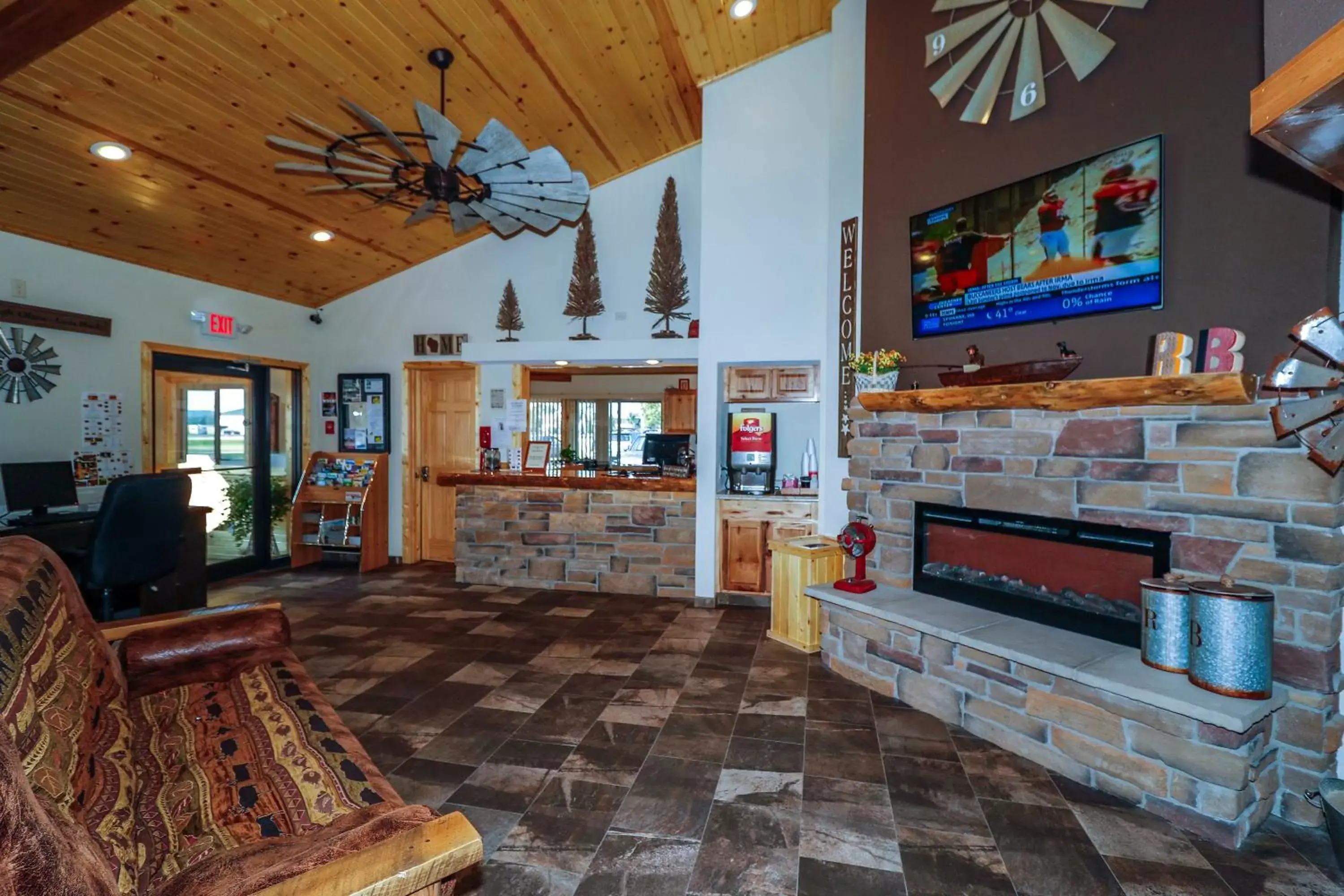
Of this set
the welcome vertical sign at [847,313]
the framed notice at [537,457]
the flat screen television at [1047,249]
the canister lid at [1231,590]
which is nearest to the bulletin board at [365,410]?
the framed notice at [537,457]

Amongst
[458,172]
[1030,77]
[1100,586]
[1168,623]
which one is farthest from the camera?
[458,172]

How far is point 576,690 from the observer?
10.6ft

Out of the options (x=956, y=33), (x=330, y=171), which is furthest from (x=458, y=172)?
(x=956, y=33)

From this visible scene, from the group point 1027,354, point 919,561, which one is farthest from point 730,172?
point 919,561

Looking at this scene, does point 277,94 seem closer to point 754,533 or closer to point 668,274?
point 668,274

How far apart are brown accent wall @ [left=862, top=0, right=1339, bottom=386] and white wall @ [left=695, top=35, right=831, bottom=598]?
3.54 ft

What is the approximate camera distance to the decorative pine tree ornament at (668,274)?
528 centimetres

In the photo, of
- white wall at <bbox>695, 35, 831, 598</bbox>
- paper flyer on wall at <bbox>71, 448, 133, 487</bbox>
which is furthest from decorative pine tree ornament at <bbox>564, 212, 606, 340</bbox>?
paper flyer on wall at <bbox>71, 448, 133, 487</bbox>

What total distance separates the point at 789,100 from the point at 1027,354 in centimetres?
273

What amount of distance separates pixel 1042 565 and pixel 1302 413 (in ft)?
3.80

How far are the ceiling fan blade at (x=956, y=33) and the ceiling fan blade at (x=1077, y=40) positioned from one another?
0.90 feet

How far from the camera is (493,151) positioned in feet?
9.52

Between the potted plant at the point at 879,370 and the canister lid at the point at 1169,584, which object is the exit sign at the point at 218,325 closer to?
the potted plant at the point at 879,370

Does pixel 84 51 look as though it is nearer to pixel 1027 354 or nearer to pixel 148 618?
pixel 148 618
